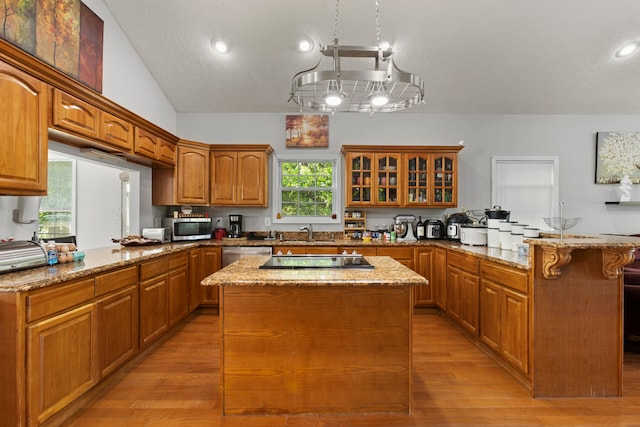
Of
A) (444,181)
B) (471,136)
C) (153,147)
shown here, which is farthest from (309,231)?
(471,136)

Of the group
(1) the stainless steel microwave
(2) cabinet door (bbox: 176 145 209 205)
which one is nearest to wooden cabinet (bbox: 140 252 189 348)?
(1) the stainless steel microwave

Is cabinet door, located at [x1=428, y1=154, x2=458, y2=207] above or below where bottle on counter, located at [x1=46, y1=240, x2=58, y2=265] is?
above

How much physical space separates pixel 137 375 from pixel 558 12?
16.8 feet

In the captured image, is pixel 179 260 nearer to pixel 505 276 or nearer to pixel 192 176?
pixel 192 176

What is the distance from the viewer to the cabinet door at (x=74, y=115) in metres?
2.27

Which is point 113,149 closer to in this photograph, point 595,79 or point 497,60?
point 497,60

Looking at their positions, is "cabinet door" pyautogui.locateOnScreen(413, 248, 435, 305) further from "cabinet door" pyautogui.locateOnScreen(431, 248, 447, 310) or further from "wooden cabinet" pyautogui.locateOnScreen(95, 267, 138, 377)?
"wooden cabinet" pyautogui.locateOnScreen(95, 267, 138, 377)

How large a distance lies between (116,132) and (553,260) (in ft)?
12.1

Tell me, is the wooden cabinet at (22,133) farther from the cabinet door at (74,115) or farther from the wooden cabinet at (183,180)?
the wooden cabinet at (183,180)

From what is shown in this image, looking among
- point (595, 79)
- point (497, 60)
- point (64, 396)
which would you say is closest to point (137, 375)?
point (64, 396)

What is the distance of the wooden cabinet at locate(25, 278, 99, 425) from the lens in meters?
1.65

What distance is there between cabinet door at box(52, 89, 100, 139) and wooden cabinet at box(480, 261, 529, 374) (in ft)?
11.5

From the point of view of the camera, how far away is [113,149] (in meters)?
3.00

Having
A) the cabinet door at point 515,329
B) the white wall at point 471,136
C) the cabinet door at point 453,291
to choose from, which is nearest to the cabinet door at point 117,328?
the white wall at point 471,136
